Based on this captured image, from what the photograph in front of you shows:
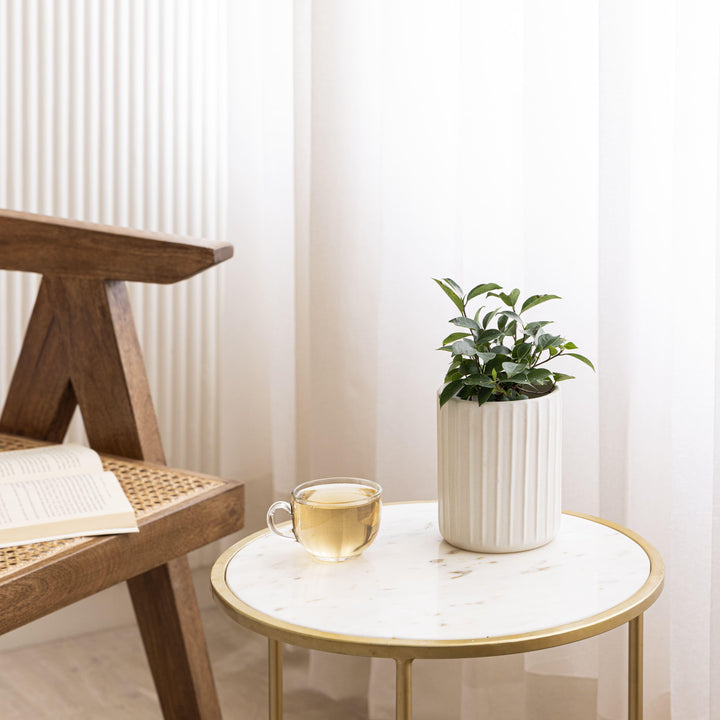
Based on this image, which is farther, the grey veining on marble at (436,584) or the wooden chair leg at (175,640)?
the wooden chair leg at (175,640)

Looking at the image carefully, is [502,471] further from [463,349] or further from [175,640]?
[175,640]

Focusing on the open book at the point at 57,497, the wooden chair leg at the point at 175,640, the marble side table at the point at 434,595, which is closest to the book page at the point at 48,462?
the open book at the point at 57,497

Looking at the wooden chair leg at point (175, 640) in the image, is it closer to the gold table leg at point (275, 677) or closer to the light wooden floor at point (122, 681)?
the gold table leg at point (275, 677)

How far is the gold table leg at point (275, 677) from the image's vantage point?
2.54 ft

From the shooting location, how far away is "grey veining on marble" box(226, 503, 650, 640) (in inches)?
24.0

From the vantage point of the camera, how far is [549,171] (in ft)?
3.34

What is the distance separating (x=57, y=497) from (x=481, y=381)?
0.43 m

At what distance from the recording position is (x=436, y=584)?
674 mm

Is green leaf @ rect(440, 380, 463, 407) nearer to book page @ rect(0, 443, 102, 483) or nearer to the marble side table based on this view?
the marble side table

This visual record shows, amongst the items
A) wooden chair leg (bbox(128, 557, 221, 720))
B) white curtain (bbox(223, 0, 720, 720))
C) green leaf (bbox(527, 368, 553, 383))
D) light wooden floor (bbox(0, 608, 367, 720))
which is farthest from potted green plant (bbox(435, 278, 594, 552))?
light wooden floor (bbox(0, 608, 367, 720))

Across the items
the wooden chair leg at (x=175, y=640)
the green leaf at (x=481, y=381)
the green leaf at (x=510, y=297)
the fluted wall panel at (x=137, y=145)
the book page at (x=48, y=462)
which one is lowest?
the wooden chair leg at (x=175, y=640)

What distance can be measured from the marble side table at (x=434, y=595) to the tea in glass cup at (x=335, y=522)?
15 mm

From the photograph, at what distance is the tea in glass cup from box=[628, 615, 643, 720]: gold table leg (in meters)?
0.23

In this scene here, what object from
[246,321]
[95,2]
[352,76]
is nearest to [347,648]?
[352,76]
